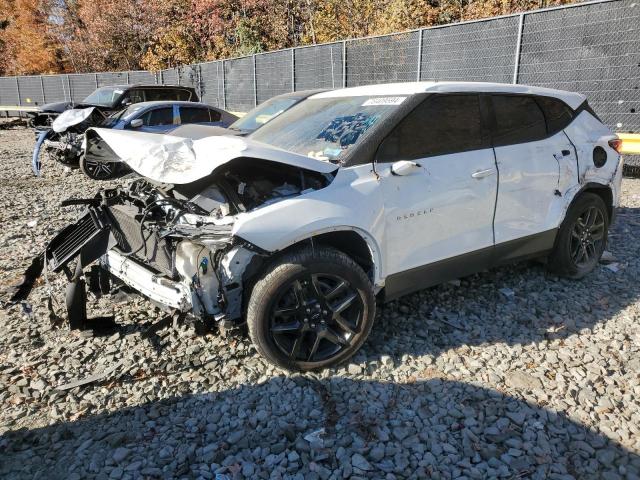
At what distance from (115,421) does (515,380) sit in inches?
95.8

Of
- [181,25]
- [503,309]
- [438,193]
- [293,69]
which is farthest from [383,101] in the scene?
[181,25]

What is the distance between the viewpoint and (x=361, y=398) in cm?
299

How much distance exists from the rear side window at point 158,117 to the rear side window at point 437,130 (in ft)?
28.4

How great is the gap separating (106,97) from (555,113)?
483 inches

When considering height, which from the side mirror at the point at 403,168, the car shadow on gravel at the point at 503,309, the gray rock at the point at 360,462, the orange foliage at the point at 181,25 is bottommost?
→ the car shadow on gravel at the point at 503,309

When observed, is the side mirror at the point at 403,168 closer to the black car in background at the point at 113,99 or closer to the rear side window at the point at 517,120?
the rear side window at the point at 517,120

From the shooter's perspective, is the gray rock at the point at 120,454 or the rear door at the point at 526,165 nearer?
the gray rock at the point at 120,454

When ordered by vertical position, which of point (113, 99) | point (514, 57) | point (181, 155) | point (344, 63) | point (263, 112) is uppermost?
point (514, 57)

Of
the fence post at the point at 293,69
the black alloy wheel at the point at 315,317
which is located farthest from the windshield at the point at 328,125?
the fence post at the point at 293,69

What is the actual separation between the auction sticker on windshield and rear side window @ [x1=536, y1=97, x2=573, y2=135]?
4.87 ft

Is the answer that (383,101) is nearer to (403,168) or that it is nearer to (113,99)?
(403,168)

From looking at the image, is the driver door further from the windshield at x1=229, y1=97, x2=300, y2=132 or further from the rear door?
the windshield at x1=229, y1=97, x2=300, y2=132

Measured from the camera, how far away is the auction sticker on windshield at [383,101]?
3.56 m

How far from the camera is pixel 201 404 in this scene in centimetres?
296
